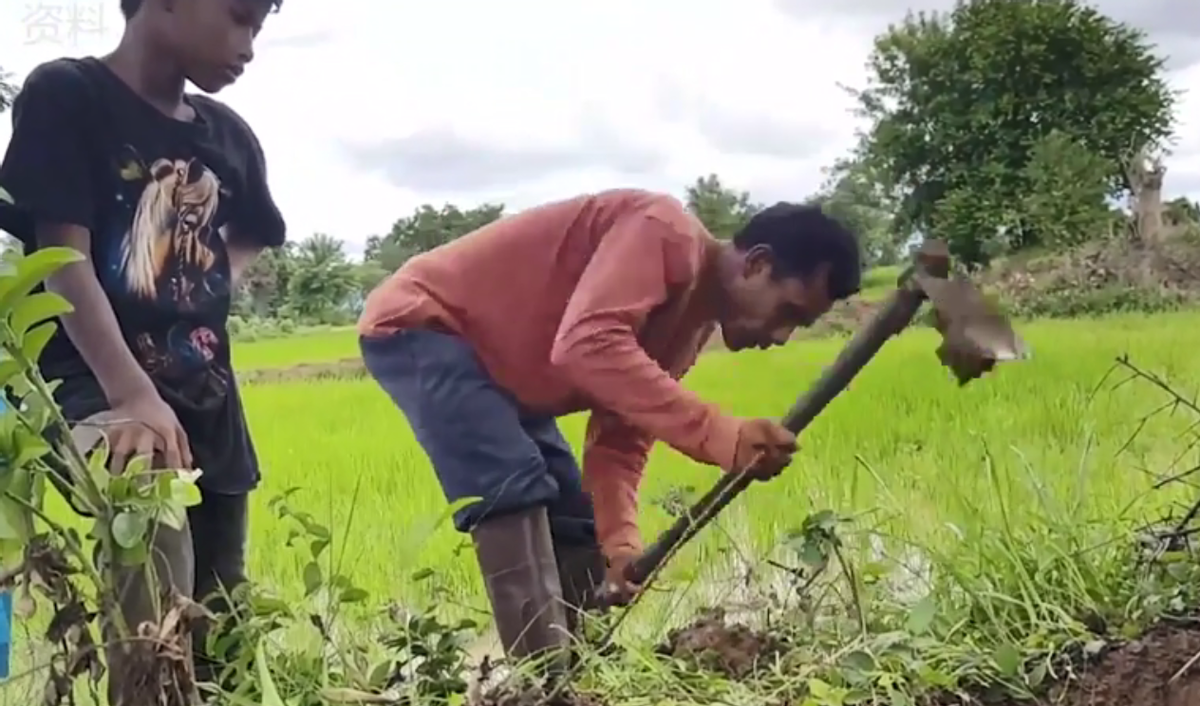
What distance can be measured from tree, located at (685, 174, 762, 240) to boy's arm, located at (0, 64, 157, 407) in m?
0.62

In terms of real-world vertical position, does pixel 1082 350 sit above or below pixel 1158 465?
above

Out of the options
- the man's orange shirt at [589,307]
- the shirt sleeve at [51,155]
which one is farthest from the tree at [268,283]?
the shirt sleeve at [51,155]

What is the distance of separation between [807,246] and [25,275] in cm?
81

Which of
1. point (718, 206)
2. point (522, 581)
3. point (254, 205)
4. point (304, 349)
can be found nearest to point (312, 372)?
point (304, 349)

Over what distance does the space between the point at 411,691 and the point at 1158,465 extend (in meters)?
0.97

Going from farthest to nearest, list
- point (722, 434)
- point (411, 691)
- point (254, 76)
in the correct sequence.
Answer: point (254, 76) → point (722, 434) → point (411, 691)

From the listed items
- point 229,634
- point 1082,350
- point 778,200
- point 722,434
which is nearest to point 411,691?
point 229,634

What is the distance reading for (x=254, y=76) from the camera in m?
1.41

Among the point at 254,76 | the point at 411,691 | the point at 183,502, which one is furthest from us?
the point at 254,76

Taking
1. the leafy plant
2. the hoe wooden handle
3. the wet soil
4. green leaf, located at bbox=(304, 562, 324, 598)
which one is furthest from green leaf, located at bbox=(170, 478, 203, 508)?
the wet soil

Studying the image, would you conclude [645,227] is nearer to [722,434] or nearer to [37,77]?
[722,434]

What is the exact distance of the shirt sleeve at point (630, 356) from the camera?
129cm

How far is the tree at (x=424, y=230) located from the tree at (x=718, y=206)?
0.22 metres

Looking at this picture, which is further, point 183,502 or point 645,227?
point 645,227
